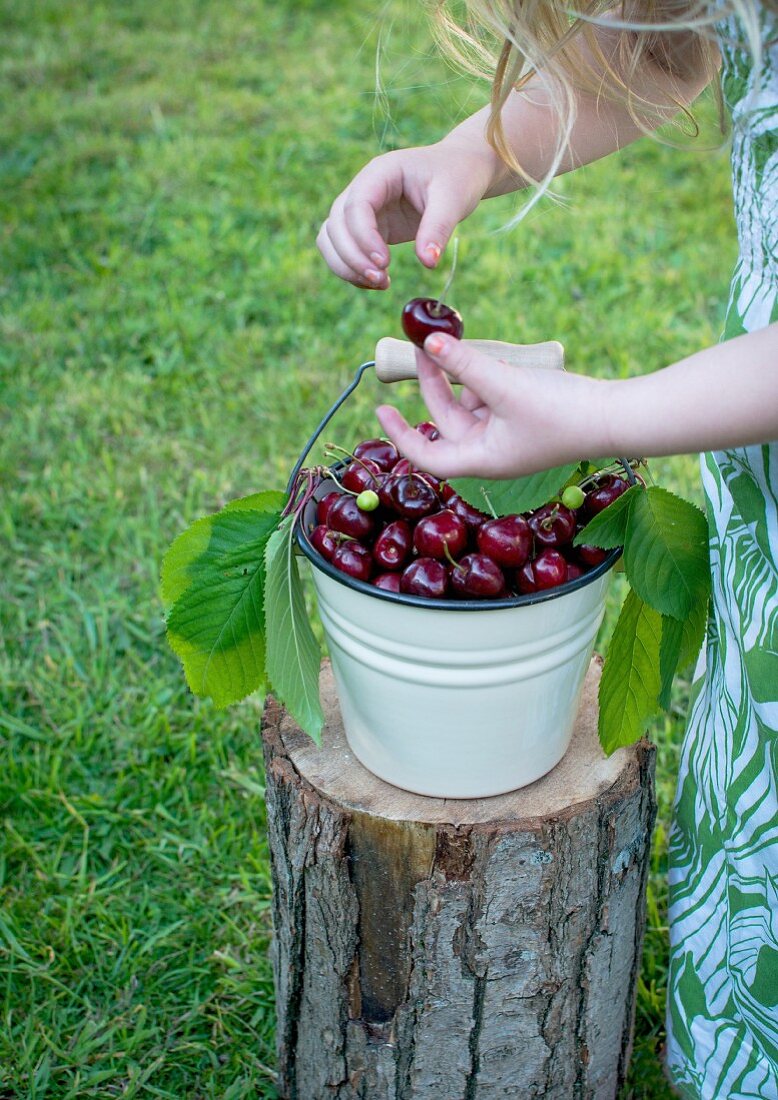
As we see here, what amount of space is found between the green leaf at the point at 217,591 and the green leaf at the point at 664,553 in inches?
15.8

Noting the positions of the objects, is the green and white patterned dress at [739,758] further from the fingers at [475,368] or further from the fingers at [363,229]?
the fingers at [363,229]

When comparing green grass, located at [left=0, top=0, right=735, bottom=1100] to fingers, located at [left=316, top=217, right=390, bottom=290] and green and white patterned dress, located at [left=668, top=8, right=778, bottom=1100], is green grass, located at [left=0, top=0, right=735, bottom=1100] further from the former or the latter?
fingers, located at [left=316, top=217, right=390, bottom=290]

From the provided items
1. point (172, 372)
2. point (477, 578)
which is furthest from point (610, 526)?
point (172, 372)

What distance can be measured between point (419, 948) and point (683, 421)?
70 cm

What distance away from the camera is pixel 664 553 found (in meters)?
1.23

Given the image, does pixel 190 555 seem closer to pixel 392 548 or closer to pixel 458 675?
pixel 392 548

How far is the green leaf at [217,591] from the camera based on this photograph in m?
1.29

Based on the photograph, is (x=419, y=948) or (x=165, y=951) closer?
(x=419, y=948)

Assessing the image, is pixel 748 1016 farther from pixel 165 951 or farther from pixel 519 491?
pixel 165 951

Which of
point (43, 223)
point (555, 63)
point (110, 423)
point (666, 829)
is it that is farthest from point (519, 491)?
point (43, 223)

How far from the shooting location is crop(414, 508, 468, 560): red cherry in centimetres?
116

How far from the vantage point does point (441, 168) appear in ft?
4.24

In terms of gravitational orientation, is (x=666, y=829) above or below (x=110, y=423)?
below

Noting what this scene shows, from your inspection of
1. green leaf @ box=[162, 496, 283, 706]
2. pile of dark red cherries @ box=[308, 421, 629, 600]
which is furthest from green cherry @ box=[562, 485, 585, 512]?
green leaf @ box=[162, 496, 283, 706]
